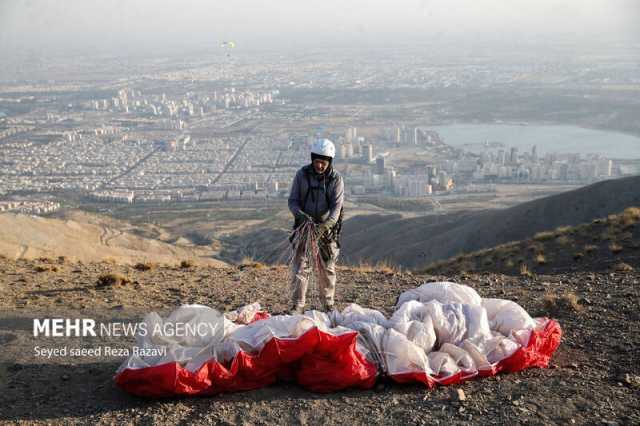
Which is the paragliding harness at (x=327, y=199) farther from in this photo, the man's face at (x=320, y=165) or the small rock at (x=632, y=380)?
the small rock at (x=632, y=380)

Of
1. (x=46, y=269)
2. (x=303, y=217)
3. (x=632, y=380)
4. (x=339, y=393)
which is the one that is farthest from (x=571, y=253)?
(x=46, y=269)

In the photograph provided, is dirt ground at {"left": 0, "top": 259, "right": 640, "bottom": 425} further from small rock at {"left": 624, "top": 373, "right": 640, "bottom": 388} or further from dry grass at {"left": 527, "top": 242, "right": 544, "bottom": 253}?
dry grass at {"left": 527, "top": 242, "right": 544, "bottom": 253}

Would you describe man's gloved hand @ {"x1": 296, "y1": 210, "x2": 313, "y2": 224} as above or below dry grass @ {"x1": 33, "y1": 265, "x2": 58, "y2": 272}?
above

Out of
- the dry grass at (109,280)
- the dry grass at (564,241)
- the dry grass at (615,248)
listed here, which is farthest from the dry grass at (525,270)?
the dry grass at (109,280)

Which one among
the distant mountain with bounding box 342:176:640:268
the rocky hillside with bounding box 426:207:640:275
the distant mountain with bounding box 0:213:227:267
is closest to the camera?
the rocky hillside with bounding box 426:207:640:275

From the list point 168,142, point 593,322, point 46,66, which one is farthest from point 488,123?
point 46,66

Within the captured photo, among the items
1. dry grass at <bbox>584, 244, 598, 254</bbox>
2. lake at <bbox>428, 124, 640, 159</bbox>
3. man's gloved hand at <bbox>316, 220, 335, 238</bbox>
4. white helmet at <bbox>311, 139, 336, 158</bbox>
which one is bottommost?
lake at <bbox>428, 124, 640, 159</bbox>

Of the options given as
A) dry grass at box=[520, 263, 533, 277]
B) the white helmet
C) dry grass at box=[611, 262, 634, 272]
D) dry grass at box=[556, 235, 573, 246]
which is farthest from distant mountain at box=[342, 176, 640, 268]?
the white helmet

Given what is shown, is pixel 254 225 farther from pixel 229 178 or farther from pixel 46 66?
pixel 46 66
